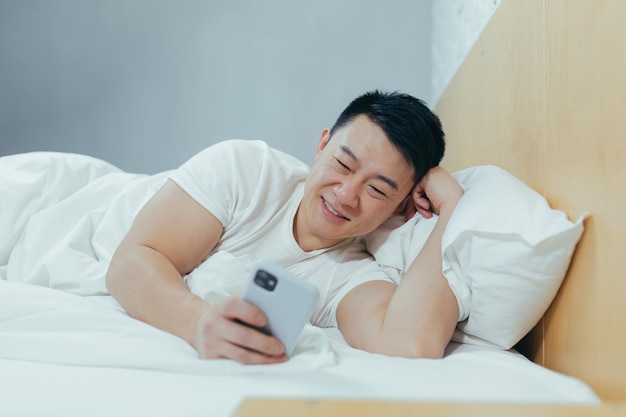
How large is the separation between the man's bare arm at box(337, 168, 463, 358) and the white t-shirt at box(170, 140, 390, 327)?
0.06 meters

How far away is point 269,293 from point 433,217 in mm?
638

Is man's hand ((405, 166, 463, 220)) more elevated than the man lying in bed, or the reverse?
man's hand ((405, 166, 463, 220))

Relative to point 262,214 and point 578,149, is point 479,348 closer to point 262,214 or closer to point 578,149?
point 578,149

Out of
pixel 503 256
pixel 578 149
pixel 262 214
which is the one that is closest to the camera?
pixel 578 149

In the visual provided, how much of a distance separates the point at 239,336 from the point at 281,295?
0.09 metres

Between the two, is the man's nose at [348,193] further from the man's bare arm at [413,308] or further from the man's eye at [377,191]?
the man's bare arm at [413,308]

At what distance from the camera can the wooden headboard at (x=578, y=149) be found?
0.76 m

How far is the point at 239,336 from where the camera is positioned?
80 cm

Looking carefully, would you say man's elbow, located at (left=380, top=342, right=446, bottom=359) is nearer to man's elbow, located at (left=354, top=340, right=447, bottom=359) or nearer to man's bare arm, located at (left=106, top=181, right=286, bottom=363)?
man's elbow, located at (left=354, top=340, right=447, bottom=359)

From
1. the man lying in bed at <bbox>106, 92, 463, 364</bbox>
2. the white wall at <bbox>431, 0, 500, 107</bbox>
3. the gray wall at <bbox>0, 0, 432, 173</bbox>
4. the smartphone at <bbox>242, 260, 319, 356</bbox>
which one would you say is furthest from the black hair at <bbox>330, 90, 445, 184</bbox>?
the gray wall at <bbox>0, 0, 432, 173</bbox>

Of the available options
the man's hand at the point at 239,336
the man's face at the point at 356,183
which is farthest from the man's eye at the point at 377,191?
the man's hand at the point at 239,336

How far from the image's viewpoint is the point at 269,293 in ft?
2.51

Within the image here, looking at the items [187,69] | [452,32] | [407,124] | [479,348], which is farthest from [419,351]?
[187,69]

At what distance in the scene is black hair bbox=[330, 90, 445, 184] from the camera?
1.24m
